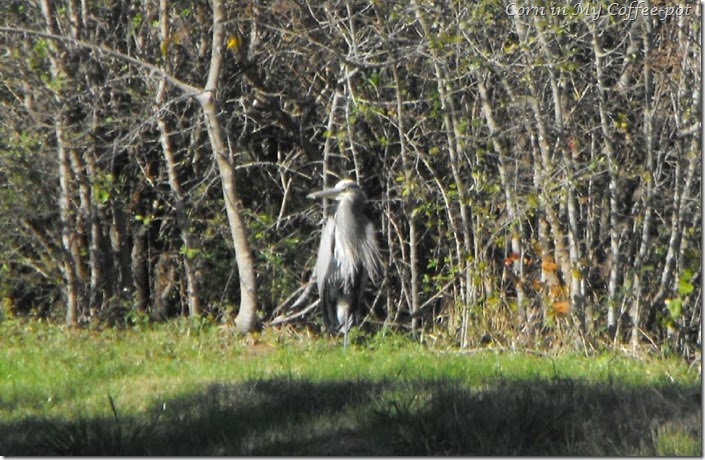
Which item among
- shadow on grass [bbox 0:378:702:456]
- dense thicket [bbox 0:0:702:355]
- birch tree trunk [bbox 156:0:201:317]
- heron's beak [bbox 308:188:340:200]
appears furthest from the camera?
birch tree trunk [bbox 156:0:201:317]

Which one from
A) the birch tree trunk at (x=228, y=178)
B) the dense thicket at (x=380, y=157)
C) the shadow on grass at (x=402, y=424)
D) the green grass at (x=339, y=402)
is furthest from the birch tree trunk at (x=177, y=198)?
the shadow on grass at (x=402, y=424)

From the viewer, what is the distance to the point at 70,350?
Answer: 36.5 ft

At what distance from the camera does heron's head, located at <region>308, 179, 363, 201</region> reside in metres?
11.7

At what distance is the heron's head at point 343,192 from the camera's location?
1166cm

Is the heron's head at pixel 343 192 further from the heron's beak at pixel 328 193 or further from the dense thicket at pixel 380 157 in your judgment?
the dense thicket at pixel 380 157

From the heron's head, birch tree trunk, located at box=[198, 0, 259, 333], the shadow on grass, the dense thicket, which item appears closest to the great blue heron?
the heron's head

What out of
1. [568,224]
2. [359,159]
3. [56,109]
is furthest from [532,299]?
[56,109]

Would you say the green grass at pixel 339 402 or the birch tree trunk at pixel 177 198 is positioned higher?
the birch tree trunk at pixel 177 198

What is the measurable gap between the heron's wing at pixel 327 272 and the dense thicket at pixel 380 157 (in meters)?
0.86

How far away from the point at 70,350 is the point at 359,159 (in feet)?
12.8

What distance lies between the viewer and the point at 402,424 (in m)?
6.80

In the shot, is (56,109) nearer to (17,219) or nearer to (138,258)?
(17,219)

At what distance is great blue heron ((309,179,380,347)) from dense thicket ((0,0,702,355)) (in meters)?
0.61

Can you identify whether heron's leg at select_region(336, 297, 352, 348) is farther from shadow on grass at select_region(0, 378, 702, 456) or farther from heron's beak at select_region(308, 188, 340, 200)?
shadow on grass at select_region(0, 378, 702, 456)
